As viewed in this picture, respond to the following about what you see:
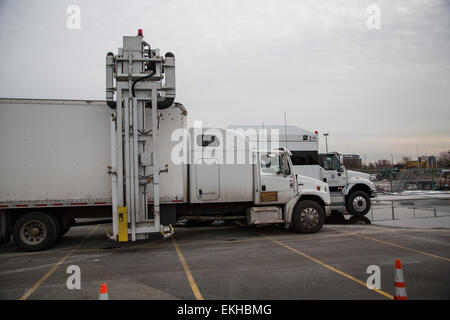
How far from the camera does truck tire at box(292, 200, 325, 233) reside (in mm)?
9797

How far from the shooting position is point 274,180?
31.9 feet

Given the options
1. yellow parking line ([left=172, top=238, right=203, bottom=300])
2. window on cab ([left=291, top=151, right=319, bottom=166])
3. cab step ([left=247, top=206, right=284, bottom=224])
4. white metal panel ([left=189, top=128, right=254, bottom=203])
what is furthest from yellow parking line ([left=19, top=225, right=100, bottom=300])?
window on cab ([left=291, top=151, right=319, bottom=166])

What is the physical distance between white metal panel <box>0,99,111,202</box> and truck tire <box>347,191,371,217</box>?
A: 1064cm

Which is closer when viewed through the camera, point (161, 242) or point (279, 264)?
point (279, 264)

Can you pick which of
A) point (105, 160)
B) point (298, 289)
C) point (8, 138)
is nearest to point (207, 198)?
point (105, 160)

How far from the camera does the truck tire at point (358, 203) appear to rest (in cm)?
1434

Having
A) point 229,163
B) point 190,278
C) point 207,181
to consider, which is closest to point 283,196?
point 229,163

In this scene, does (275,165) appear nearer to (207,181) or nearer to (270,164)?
(270,164)

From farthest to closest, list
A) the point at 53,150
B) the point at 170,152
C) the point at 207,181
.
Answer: the point at 207,181 < the point at 170,152 < the point at 53,150

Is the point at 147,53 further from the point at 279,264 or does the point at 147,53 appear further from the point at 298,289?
the point at 298,289

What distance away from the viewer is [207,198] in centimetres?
918

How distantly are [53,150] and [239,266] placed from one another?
534 centimetres
